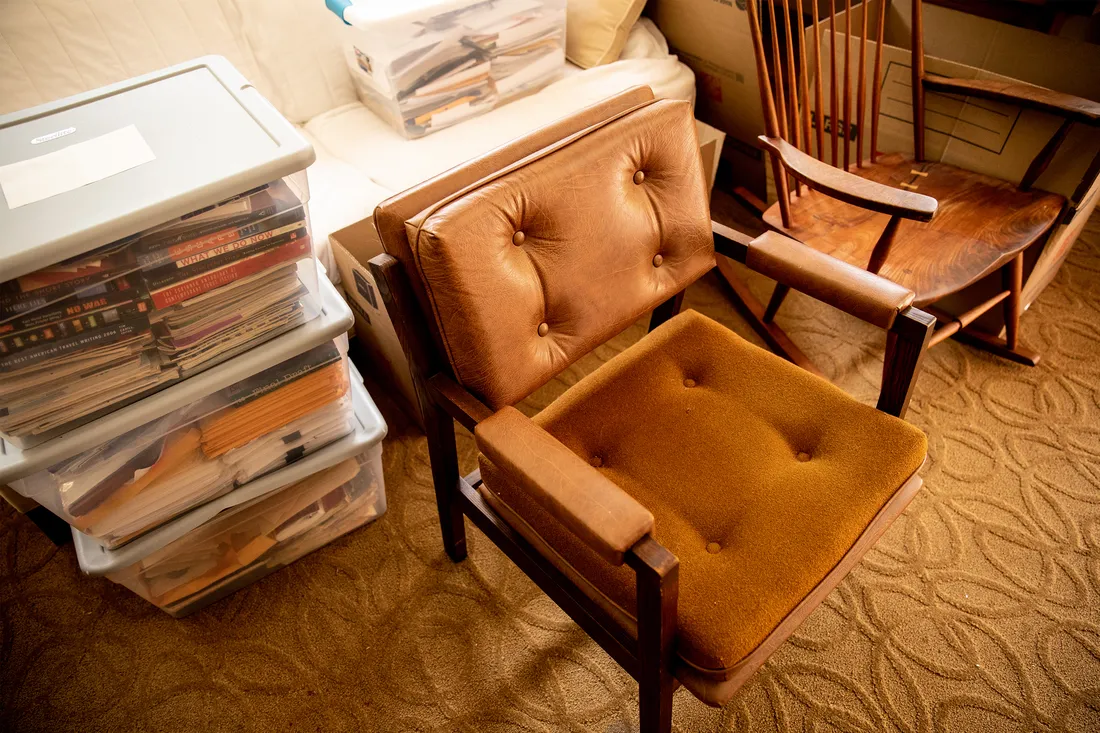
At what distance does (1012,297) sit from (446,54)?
5.04 feet

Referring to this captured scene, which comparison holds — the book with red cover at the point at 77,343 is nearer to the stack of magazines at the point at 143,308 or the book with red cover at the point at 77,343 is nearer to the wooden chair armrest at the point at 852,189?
the stack of magazines at the point at 143,308

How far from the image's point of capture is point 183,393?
3.49 ft

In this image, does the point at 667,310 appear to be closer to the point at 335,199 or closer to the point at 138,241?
the point at 335,199

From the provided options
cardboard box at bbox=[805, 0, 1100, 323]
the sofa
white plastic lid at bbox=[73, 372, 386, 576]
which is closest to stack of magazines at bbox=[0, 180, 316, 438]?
white plastic lid at bbox=[73, 372, 386, 576]

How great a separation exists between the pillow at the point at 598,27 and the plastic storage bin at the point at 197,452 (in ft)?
4.12

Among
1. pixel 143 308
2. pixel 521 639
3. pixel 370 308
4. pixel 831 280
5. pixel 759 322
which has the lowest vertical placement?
pixel 521 639

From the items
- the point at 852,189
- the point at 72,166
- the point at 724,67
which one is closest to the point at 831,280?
the point at 852,189

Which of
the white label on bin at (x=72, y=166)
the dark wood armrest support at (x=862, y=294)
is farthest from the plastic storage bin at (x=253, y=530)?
the dark wood armrest support at (x=862, y=294)

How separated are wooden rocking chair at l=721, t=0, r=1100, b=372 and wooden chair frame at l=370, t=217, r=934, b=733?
29cm

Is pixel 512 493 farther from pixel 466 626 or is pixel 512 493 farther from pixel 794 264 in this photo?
pixel 794 264

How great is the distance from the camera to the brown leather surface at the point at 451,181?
98 cm

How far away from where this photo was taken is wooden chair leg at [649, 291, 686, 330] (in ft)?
4.68

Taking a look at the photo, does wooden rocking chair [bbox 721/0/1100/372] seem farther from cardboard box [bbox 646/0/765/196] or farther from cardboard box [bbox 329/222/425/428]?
cardboard box [bbox 329/222/425/428]

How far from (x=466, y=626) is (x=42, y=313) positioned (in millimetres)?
933
